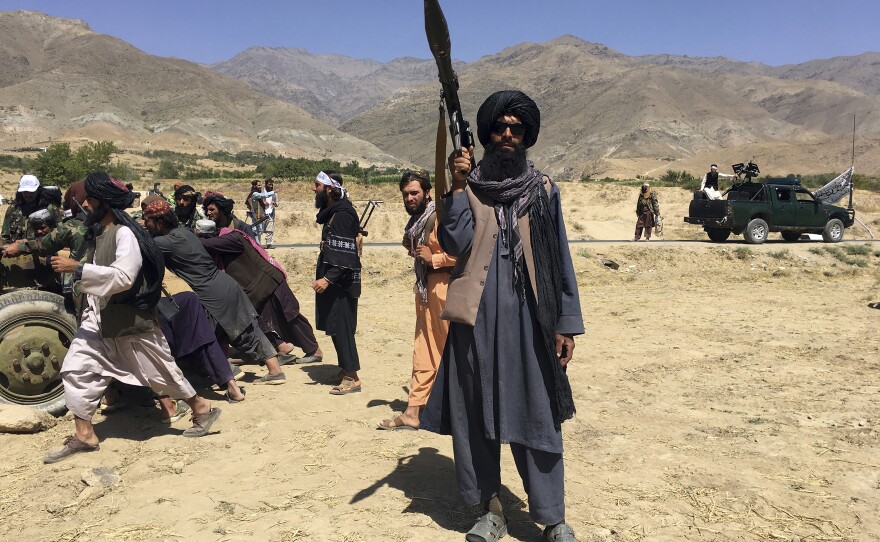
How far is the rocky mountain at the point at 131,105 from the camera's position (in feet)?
240

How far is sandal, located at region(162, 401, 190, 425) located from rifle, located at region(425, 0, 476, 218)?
309 centimetres

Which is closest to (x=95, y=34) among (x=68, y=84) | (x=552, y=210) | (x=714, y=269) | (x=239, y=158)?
(x=68, y=84)

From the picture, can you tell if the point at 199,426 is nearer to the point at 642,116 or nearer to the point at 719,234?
the point at 719,234

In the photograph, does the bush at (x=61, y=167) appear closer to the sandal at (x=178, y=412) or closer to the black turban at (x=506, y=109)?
the sandal at (x=178, y=412)

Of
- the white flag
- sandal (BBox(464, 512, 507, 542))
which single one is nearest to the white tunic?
sandal (BBox(464, 512, 507, 542))

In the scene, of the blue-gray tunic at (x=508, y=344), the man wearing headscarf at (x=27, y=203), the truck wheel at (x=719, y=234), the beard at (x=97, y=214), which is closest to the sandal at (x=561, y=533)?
the blue-gray tunic at (x=508, y=344)

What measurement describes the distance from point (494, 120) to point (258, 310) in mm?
3963

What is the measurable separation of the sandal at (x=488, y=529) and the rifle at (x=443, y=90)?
1474 millimetres

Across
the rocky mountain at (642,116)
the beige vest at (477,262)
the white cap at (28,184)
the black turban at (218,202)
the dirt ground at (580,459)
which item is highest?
the rocky mountain at (642,116)

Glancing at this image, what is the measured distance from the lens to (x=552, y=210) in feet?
10.1

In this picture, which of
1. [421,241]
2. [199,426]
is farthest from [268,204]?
[421,241]

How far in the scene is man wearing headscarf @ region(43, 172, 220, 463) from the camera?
3.90m

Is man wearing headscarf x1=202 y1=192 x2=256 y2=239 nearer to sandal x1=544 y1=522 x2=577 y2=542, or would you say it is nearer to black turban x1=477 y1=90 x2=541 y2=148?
black turban x1=477 y1=90 x2=541 y2=148

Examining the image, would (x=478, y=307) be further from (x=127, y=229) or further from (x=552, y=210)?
(x=127, y=229)
